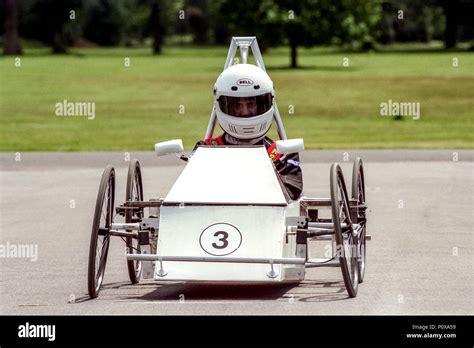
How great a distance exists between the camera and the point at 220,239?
384 inches

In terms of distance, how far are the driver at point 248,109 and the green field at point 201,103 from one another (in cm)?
1796

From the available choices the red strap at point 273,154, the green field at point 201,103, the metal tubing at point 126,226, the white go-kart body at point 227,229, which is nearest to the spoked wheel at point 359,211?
the red strap at point 273,154

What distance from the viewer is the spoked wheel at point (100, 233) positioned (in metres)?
9.68

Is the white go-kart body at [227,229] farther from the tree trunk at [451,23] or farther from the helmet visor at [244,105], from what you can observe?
the tree trunk at [451,23]

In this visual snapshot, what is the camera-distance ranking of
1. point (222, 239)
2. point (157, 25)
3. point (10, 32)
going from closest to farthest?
point (222, 239)
point (10, 32)
point (157, 25)

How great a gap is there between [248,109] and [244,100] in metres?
0.09

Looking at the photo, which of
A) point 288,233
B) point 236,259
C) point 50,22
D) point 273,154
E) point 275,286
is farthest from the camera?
point 50,22

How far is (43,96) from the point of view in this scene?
168 feet

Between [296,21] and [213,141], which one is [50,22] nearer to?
[296,21]

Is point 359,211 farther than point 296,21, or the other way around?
point 296,21

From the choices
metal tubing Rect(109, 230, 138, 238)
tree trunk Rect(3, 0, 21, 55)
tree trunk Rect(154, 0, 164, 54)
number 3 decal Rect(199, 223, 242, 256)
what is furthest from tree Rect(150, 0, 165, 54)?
number 3 decal Rect(199, 223, 242, 256)

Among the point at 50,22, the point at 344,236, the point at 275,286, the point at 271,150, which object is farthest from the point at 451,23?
the point at 344,236
